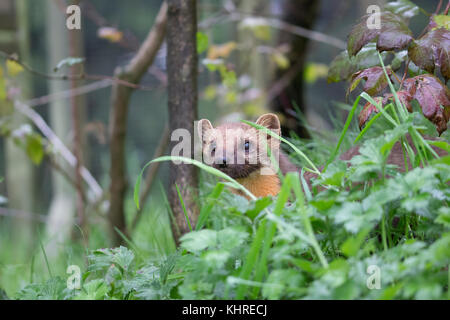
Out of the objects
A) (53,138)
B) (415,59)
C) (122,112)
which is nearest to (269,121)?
(415,59)

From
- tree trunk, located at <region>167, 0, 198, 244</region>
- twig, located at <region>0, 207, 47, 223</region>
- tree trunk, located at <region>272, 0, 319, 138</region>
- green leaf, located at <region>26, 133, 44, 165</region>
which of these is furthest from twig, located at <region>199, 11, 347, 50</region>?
twig, located at <region>0, 207, 47, 223</region>

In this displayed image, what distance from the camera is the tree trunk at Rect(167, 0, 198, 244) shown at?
260 centimetres

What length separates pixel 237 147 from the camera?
105 inches

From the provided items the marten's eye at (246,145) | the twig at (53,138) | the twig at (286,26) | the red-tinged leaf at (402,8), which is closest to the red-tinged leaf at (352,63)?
the red-tinged leaf at (402,8)

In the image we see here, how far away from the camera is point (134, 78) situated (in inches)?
139

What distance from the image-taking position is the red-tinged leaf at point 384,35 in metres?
1.85

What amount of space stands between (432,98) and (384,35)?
0.28 metres

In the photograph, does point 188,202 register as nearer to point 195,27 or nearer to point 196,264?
point 195,27

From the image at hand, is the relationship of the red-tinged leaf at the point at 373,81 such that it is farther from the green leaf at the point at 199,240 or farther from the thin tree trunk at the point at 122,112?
the thin tree trunk at the point at 122,112

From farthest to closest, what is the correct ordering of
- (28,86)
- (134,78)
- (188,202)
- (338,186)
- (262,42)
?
(262,42) < (28,86) < (134,78) < (188,202) < (338,186)

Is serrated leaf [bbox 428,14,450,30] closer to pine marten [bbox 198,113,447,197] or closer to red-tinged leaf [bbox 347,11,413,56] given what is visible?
red-tinged leaf [bbox 347,11,413,56]

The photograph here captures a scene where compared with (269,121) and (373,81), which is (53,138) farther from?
(373,81)

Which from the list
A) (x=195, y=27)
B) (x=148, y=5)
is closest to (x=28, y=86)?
(x=148, y=5)
